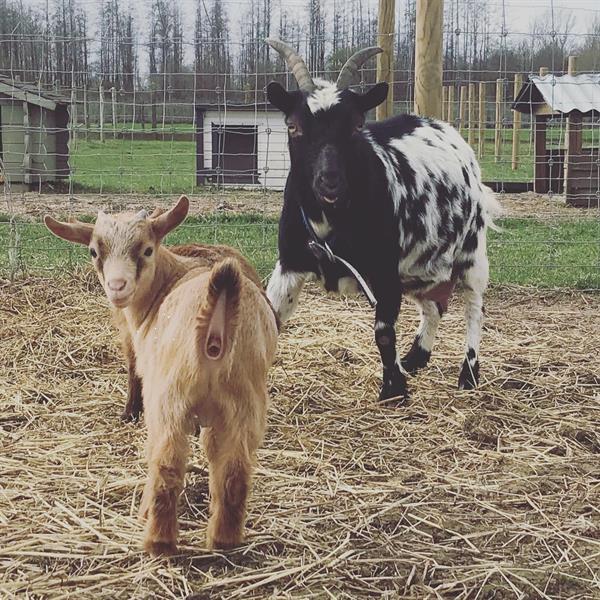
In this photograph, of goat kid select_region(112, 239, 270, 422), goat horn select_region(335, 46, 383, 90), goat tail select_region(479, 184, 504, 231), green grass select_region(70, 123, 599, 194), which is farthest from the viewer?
green grass select_region(70, 123, 599, 194)

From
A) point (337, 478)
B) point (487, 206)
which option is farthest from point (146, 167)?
point (337, 478)

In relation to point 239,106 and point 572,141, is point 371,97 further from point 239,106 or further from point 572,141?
point 572,141

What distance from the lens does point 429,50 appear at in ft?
23.8

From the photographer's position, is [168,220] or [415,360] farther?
[415,360]

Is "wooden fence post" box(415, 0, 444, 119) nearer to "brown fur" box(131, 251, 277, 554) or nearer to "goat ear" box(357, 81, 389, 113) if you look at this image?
"goat ear" box(357, 81, 389, 113)

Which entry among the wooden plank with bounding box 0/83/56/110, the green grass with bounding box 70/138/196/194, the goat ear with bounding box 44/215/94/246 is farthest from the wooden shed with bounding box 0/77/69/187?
the goat ear with bounding box 44/215/94/246

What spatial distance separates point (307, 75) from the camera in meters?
5.04

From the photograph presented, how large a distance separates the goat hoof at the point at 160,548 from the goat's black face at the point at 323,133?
2187mm

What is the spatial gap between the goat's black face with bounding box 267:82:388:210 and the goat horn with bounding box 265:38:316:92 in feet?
0.35

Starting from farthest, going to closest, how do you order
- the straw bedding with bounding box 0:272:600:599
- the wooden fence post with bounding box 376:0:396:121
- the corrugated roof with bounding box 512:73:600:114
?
the corrugated roof with bounding box 512:73:600:114 < the wooden fence post with bounding box 376:0:396:121 < the straw bedding with bounding box 0:272:600:599

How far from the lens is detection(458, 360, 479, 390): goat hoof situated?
5312 millimetres

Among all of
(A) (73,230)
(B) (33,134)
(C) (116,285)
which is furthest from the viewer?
(B) (33,134)

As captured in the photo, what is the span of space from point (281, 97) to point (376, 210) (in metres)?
0.83

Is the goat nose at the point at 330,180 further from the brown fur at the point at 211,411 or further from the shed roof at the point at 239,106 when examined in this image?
the shed roof at the point at 239,106
